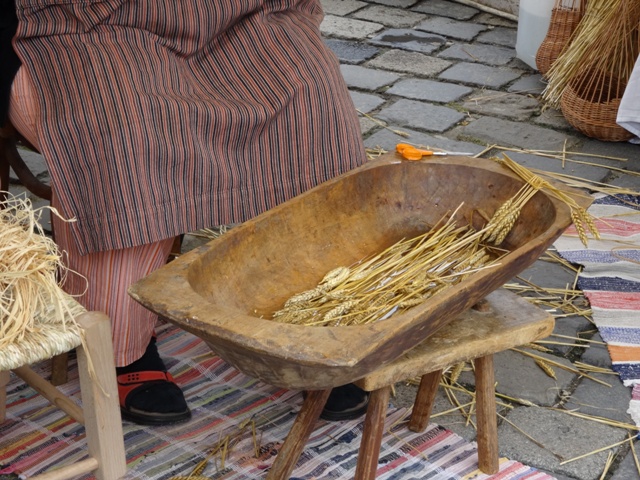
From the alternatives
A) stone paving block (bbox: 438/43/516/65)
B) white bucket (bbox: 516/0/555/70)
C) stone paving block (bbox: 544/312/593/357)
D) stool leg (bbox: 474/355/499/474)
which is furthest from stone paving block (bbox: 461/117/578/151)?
stool leg (bbox: 474/355/499/474)

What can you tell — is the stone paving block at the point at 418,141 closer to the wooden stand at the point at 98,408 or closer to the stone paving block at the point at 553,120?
the stone paving block at the point at 553,120

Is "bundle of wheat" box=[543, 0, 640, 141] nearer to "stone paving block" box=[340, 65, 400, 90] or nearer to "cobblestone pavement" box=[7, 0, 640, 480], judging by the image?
"cobblestone pavement" box=[7, 0, 640, 480]

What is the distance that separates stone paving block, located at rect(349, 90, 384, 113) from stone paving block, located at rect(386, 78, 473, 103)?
105mm

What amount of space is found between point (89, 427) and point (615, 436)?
125 centimetres

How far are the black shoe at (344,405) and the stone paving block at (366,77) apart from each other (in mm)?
2345

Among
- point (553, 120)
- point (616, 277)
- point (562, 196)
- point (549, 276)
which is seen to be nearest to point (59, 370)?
point (562, 196)

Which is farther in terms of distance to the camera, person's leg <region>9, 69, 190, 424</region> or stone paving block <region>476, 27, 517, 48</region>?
stone paving block <region>476, 27, 517, 48</region>

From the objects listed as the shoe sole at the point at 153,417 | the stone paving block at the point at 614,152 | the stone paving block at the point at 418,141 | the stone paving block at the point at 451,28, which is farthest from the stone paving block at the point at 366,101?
the shoe sole at the point at 153,417

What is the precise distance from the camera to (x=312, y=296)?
2.02m

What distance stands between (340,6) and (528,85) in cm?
156

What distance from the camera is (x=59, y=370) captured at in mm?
2451

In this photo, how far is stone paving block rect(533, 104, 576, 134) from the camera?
13.4ft

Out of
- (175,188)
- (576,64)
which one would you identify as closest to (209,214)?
(175,188)

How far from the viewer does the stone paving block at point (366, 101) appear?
421 centimetres
